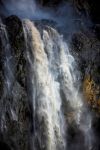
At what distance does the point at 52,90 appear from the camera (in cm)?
1433

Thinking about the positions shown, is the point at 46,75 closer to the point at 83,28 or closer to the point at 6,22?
the point at 6,22

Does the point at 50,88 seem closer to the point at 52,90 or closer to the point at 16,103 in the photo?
the point at 52,90

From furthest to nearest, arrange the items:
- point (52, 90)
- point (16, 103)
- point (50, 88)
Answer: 1. point (52, 90)
2. point (50, 88)
3. point (16, 103)

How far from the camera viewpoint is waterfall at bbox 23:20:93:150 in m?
13.7

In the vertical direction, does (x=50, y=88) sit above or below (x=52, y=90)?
above

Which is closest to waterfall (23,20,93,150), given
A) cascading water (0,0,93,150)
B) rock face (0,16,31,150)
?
cascading water (0,0,93,150)

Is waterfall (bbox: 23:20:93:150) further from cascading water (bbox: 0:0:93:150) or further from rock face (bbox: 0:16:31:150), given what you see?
rock face (bbox: 0:16:31:150)

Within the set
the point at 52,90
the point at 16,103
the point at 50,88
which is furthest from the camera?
the point at 52,90

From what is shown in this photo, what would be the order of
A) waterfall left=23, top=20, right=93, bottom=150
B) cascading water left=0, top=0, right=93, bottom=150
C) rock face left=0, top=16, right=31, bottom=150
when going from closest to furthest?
1. rock face left=0, top=16, right=31, bottom=150
2. cascading water left=0, top=0, right=93, bottom=150
3. waterfall left=23, top=20, right=93, bottom=150

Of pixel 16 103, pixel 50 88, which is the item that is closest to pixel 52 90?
pixel 50 88

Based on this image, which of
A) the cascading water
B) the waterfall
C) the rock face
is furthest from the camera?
the waterfall

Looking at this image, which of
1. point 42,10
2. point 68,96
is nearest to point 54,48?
point 68,96

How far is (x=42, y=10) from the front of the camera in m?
21.2

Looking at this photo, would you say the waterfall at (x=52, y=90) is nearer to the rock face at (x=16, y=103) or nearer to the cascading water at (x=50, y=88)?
the cascading water at (x=50, y=88)
